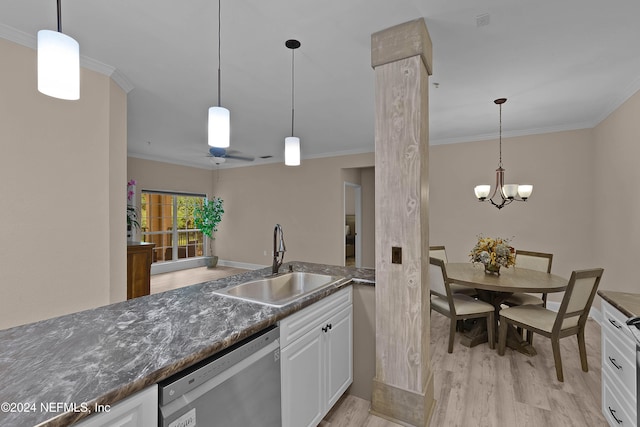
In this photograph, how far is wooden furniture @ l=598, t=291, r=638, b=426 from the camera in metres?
1.48

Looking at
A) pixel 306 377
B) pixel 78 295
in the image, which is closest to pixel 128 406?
pixel 306 377

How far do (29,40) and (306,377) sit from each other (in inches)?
120

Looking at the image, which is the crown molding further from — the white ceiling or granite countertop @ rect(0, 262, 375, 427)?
granite countertop @ rect(0, 262, 375, 427)

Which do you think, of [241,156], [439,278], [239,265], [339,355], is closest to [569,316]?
[439,278]

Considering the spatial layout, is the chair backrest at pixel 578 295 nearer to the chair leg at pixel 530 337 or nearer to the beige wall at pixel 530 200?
the chair leg at pixel 530 337

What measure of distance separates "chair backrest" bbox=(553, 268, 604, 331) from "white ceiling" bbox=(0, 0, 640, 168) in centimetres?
178

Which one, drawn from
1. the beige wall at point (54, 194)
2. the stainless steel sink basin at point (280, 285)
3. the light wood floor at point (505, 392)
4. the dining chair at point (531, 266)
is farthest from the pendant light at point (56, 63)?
the dining chair at point (531, 266)

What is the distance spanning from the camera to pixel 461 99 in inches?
126

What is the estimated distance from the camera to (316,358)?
1.70 m

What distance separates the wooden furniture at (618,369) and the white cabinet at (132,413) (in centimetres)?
218

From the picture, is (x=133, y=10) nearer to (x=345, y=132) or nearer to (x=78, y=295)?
(x=78, y=295)

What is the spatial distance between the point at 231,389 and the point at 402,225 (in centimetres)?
130

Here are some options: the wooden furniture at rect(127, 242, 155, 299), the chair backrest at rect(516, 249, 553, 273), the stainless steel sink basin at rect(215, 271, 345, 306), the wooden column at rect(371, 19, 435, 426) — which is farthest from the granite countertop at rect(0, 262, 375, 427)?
the chair backrest at rect(516, 249, 553, 273)

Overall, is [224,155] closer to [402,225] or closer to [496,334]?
[402,225]
